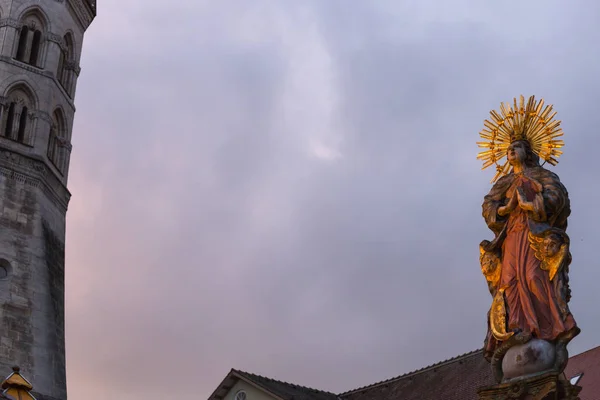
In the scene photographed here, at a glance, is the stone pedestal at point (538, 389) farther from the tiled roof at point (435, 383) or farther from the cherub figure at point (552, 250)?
the tiled roof at point (435, 383)

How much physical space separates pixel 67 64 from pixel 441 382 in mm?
21792

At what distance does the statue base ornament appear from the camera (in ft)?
43.0

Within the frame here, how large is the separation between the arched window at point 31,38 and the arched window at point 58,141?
2.37 meters

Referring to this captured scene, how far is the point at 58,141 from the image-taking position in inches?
1515

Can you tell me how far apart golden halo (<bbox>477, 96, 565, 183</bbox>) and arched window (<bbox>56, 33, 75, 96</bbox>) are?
2747 cm

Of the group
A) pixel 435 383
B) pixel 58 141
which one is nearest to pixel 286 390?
pixel 435 383

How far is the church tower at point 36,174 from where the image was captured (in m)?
32.0

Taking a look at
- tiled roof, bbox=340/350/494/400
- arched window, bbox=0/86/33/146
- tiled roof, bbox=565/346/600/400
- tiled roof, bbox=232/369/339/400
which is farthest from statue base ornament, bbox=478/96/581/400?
arched window, bbox=0/86/33/146

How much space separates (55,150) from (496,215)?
87.9ft

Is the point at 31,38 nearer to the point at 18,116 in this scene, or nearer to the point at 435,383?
the point at 18,116

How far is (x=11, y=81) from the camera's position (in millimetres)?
36969

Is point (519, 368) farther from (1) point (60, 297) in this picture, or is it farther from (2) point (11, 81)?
(2) point (11, 81)

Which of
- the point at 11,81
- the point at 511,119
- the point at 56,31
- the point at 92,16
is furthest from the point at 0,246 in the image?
the point at 511,119

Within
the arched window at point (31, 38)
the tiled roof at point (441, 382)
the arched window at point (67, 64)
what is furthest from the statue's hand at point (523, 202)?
the arched window at point (67, 64)
